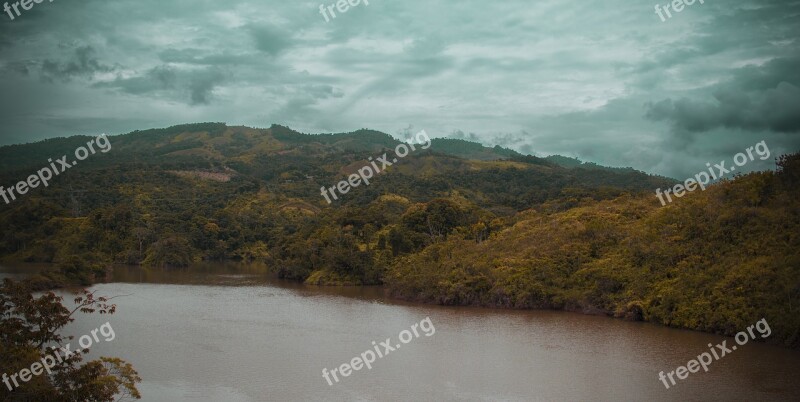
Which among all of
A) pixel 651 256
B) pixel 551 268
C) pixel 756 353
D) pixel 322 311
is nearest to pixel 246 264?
pixel 322 311

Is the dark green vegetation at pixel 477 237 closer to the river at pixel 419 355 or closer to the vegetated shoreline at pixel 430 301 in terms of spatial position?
the vegetated shoreline at pixel 430 301

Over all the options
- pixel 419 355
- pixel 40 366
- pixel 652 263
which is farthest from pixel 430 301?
pixel 40 366

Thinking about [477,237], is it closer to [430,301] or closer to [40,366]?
[430,301]

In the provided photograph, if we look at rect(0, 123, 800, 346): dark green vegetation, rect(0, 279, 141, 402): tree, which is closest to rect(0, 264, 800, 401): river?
rect(0, 123, 800, 346): dark green vegetation

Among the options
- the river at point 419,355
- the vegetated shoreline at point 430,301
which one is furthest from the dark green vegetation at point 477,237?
the river at point 419,355

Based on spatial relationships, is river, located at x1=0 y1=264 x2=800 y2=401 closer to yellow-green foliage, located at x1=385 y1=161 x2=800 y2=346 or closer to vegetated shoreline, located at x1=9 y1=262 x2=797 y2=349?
vegetated shoreline, located at x1=9 y1=262 x2=797 y2=349

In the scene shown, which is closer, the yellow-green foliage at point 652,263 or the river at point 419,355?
the river at point 419,355
